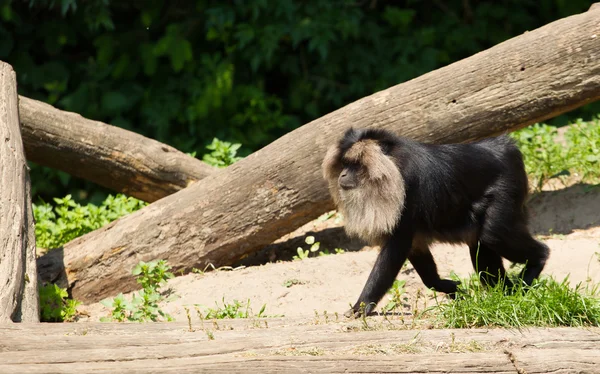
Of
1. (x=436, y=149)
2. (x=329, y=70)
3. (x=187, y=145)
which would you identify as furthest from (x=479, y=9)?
(x=436, y=149)

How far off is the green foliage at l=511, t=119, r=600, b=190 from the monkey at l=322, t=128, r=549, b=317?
1.98 meters

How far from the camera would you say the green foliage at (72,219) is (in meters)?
7.32

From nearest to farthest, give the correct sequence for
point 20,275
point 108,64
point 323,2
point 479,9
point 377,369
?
1. point 377,369
2. point 20,275
3. point 323,2
4. point 108,64
5. point 479,9

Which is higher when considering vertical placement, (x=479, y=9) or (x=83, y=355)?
(x=479, y=9)

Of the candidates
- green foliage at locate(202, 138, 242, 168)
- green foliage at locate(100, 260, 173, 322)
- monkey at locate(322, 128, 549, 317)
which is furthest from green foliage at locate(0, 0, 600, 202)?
monkey at locate(322, 128, 549, 317)

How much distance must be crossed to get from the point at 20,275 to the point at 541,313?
290 centimetres

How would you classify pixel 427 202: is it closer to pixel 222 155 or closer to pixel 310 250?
pixel 310 250

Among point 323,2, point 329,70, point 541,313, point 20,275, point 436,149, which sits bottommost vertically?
point 541,313

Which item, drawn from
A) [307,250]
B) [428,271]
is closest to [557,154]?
[307,250]

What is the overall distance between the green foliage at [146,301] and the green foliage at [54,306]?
37 centimetres

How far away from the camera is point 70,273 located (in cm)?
658

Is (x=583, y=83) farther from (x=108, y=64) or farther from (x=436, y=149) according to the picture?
(x=108, y=64)

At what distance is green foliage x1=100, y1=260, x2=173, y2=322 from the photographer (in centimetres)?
539

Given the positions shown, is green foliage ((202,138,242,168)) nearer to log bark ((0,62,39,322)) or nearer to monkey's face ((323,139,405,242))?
log bark ((0,62,39,322))
